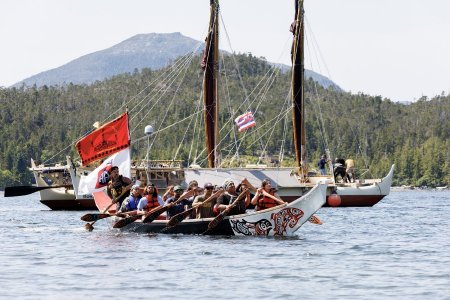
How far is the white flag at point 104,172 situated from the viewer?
4234 cm

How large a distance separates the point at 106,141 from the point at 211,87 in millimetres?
28210

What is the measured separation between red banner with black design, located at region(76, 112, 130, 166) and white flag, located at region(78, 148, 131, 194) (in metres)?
0.43

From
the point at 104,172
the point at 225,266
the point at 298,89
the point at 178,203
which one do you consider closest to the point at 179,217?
the point at 178,203

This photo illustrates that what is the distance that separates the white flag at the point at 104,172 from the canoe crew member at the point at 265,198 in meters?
A: 7.32

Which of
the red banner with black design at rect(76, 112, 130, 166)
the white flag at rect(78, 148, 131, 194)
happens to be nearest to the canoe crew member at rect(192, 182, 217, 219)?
the white flag at rect(78, 148, 131, 194)

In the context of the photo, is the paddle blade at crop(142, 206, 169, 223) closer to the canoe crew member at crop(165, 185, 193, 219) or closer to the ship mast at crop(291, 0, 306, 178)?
the canoe crew member at crop(165, 185, 193, 219)

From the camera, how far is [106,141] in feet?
144

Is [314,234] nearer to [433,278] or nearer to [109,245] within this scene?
[109,245]

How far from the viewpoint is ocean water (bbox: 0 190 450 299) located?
2580 cm

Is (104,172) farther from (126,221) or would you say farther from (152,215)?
(152,215)

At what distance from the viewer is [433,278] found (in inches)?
1107

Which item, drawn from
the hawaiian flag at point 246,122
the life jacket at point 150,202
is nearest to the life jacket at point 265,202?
the life jacket at point 150,202

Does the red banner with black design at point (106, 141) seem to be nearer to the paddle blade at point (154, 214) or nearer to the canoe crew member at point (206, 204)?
the paddle blade at point (154, 214)

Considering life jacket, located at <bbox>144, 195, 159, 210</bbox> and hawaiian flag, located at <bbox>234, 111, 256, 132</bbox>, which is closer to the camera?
life jacket, located at <bbox>144, 195, 159, 210</bbox>
